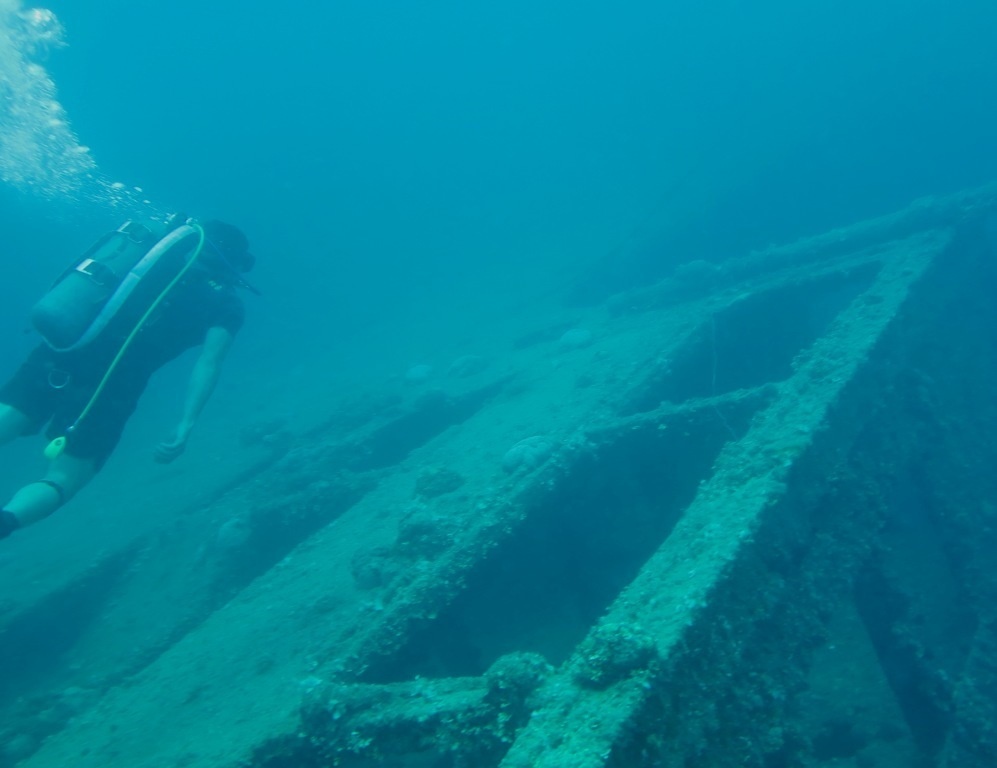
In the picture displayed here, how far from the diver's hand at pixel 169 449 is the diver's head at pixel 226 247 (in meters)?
1.78

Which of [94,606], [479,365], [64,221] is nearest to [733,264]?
[479,365]

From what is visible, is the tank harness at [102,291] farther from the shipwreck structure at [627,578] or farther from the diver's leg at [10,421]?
the shipwreck structure at [627,578]

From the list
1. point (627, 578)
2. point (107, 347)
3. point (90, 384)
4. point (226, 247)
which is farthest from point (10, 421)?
Answer: point (627, 578)

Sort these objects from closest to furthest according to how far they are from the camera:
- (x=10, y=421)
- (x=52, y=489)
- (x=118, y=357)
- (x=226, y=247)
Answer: (x=52, y=489) → (x=10, y=421) → (x=118, y=357) → (x=226, y=247)

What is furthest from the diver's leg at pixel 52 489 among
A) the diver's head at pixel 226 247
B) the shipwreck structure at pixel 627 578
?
the diver's head at pixel 226 247

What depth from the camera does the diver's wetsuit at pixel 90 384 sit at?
486cm

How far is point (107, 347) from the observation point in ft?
16.4

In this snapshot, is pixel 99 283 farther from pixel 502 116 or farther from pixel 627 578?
pixel 502 116

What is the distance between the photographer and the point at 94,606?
22.2ft

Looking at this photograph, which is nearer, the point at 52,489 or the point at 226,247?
the point at 52,489

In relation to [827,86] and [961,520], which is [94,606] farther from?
[827,86]

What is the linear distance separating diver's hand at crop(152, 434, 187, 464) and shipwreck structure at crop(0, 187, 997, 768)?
129cm

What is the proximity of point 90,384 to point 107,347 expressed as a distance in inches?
12.9

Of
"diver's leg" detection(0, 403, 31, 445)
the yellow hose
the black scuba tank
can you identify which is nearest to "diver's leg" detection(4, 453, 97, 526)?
the yellow hose
